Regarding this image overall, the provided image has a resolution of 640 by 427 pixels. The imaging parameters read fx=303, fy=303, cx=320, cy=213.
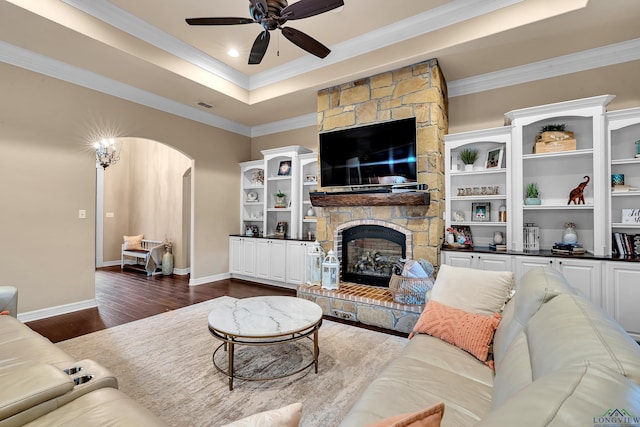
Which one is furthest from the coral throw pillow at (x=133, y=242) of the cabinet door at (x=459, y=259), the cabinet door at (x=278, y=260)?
the cabinet door at (x=459, y=259)

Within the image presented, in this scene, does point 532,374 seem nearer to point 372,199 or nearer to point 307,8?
point 307,8

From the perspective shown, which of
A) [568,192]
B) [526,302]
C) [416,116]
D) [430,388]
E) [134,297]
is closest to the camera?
[430,388]

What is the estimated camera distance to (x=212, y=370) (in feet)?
8.04

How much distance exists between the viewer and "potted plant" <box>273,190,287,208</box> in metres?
5.68

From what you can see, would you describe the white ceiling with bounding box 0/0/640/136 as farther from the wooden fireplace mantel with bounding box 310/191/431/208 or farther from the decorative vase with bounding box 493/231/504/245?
the decorative vase with bounding box 493/231/504/245

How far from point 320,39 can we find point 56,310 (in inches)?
184

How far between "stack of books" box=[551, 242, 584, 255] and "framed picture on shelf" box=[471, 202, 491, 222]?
76cm

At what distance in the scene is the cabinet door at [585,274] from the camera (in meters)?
2.97

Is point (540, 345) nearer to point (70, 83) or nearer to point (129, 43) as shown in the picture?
point (129, 43)

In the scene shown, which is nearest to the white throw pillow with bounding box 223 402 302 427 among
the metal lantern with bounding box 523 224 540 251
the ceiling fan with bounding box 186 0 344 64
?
the ceiling fan with bounding box 186 0 344 64

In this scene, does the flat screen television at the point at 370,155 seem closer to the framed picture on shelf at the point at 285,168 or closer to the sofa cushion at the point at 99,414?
the framed picture on shelf at the point at 285,168

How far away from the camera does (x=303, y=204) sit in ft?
17.7

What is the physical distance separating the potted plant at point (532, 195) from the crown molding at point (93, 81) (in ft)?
16.5

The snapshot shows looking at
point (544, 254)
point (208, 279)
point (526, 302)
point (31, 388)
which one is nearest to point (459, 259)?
point (544, 254)
